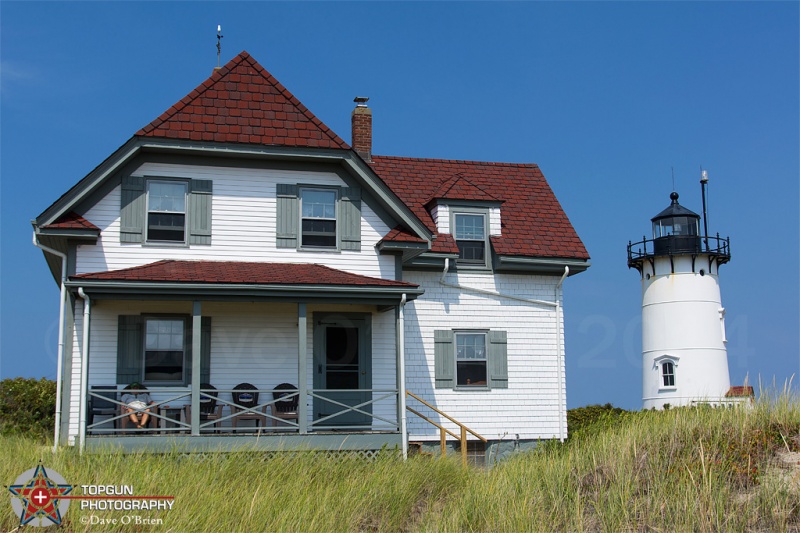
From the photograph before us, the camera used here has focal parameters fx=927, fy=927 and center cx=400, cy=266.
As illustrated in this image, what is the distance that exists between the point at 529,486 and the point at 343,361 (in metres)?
7.75

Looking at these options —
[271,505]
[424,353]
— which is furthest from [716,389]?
[271,505]

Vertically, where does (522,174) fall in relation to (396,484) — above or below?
above

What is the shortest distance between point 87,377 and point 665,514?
10057mm

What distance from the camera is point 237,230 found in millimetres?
18188

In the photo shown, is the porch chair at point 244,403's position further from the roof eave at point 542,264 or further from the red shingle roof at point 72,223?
the roof eave at point 542,264

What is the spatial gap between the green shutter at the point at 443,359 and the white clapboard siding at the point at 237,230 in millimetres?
1980

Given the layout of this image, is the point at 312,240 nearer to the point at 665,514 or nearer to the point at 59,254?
the point at 59,254

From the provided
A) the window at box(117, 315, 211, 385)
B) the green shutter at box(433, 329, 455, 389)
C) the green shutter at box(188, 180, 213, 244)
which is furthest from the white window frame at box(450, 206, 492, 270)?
the window at box(117, 315, 211, 385)

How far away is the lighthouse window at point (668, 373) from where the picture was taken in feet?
104

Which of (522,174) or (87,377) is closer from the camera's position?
(87,377)

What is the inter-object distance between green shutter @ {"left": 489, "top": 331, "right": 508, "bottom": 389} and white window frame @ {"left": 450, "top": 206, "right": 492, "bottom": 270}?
1520 millimetres

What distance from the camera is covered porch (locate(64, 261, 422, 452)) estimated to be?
A: 15938 mm

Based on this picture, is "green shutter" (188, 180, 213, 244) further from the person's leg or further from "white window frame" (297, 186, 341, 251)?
the person's leg

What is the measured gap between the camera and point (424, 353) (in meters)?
19.7
